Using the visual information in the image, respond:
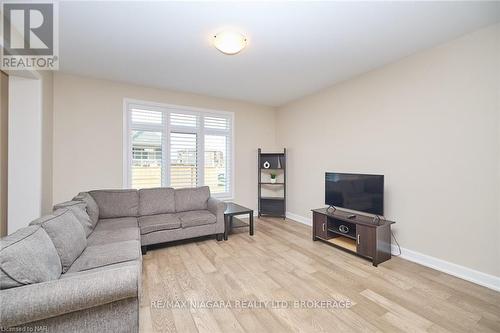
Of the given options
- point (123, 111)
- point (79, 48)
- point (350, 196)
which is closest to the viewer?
point (79, 48)

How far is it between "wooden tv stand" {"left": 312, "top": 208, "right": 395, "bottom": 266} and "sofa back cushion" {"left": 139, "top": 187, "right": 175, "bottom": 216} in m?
2.39

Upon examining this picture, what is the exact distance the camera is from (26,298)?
1.11 metres

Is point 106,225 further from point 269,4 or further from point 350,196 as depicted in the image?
point 350,196

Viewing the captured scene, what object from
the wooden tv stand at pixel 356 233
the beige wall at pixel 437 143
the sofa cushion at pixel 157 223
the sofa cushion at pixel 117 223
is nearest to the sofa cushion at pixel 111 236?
the sofa cushion at pixel 117 223

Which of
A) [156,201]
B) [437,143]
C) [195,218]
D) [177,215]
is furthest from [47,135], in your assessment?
[437,143]

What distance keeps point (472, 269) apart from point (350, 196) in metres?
1.41

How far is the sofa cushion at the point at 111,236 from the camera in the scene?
225 cm

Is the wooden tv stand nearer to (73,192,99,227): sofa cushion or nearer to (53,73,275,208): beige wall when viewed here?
(73,192,99,227): sofa cushion

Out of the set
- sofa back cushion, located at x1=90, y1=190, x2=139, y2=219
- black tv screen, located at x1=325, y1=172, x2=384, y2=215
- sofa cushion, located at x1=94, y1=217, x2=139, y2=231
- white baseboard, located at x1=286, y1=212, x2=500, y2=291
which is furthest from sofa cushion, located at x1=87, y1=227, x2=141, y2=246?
white baseboard, located at x1=286, y1=212, x2=500, y2=291

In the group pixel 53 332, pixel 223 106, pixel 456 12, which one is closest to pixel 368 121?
pixel 456 12

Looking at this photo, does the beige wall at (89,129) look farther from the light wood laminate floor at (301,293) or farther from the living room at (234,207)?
the light wood laminate floor at (301,293)

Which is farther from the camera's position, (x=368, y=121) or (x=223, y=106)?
(x=223, y=106)

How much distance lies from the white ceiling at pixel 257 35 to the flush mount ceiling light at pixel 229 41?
0.29ft

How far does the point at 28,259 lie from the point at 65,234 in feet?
1.91
